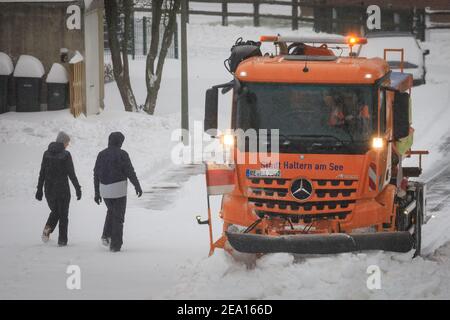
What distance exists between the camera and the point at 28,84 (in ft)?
94.5

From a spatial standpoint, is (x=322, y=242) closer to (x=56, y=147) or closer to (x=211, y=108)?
(x=211, y=108)

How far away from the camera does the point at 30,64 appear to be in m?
29.0

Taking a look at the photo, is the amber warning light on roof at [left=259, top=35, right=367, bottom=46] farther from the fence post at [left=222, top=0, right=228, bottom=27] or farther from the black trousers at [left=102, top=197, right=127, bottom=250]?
the fence post at [left=222, top=0, right=228, bottom=27]

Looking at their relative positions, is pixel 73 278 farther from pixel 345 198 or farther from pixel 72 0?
pixel 72 0

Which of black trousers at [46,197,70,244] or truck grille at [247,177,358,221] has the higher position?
truck grille at [247,177,358,221]

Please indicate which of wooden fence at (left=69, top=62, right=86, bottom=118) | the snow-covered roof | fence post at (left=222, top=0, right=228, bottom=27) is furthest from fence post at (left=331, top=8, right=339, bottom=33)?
the snow-covered roof

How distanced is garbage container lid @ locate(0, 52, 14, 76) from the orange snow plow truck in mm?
15319

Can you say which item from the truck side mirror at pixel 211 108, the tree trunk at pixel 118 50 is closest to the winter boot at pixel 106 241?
the truck side mirror at pixel 211 108

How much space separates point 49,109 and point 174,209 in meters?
9.81

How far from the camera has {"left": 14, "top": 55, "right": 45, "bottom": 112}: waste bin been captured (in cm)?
2881

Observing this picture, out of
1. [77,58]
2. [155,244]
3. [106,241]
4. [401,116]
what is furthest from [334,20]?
[401,116]

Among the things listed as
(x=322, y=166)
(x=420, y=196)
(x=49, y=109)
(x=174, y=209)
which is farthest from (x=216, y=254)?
(x=49, y=109)

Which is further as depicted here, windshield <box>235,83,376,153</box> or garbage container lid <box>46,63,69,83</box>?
garbage container lid <box>46,63,69,83</box>

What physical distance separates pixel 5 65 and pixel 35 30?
136 centimetres
